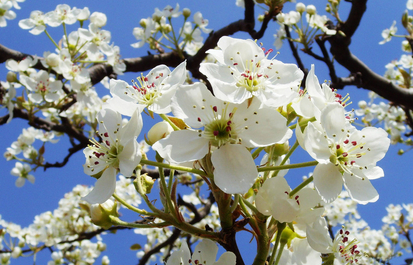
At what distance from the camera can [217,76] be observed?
1060mm

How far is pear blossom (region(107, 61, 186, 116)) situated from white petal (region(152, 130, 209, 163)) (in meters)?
0.12

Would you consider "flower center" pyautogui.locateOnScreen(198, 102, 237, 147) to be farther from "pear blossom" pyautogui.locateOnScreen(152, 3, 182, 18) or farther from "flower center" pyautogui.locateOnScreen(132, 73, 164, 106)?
"pear blossom" pyautogui.locateOnScreen(152, 3, 182, 18)

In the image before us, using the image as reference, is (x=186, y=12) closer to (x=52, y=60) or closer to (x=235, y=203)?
(x=52, y=60)

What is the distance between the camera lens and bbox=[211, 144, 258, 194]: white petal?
915mm

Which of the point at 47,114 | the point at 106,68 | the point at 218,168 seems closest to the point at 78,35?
the point at 106,68

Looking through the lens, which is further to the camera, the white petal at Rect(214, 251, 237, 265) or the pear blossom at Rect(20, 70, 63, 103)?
the pear blossom at Rect(20, 70, 63, 103)

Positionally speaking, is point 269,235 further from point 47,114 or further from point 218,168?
point 47,114

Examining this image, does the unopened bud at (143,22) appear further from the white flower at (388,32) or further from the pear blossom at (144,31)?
the white flower at (388,32)

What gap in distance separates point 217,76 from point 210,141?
0.73 ft

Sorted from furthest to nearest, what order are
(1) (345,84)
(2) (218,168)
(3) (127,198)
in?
(3) (127,198)
(1) (345,84)
(2) (218,168)

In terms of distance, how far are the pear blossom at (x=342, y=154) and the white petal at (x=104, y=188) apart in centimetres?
62

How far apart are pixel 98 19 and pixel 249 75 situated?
2.76m

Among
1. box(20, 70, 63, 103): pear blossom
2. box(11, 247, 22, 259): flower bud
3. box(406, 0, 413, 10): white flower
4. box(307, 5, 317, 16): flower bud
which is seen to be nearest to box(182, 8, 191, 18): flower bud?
box(307, 5, 317, 16): flower bud

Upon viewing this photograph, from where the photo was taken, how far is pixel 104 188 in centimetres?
105
